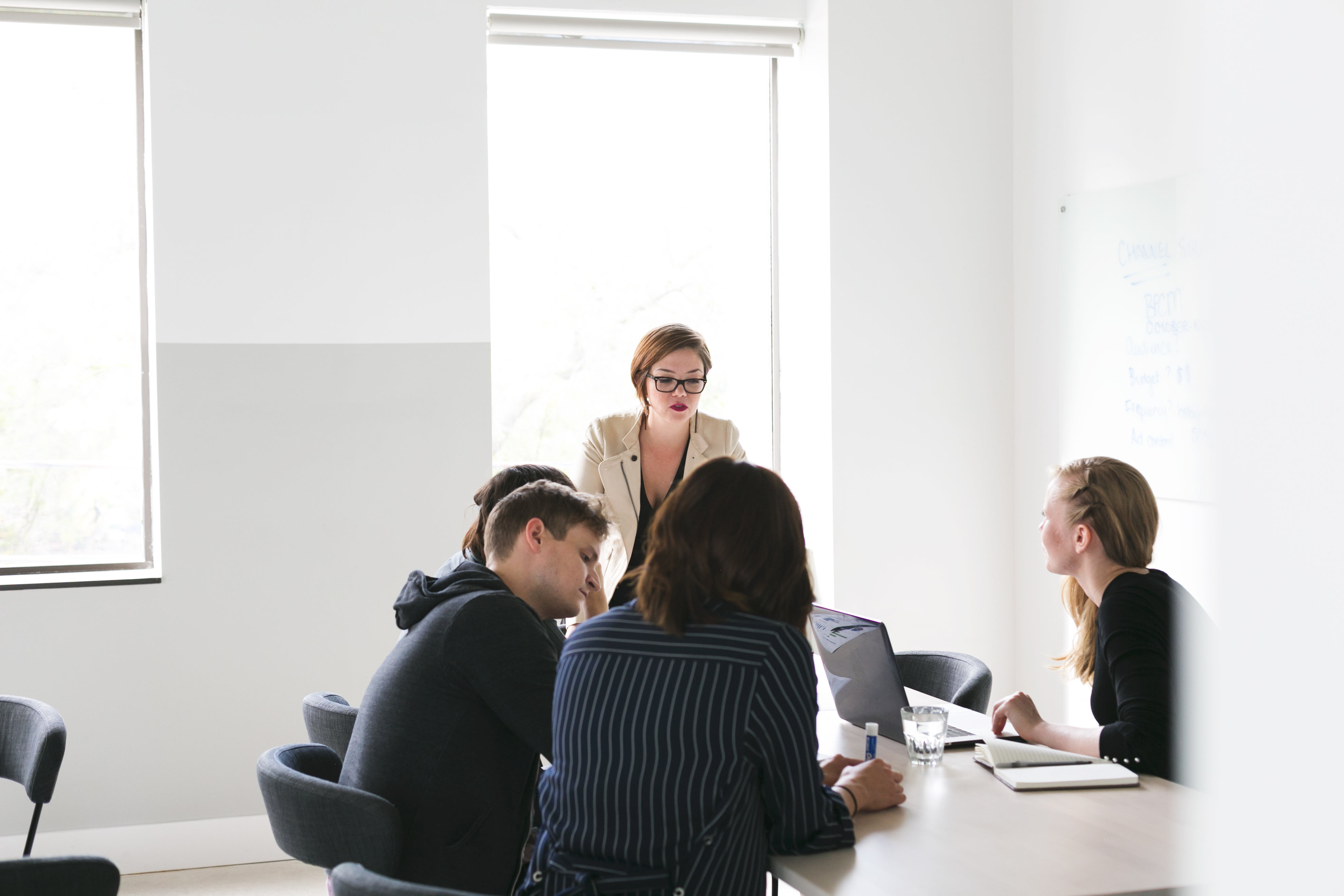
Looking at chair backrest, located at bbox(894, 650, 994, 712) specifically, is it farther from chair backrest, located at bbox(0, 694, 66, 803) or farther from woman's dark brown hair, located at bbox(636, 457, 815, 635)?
chair backrest, located at bbox(0, 694, 66, 803)

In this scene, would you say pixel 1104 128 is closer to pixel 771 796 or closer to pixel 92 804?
pixel 771 796

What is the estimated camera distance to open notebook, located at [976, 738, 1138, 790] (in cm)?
181

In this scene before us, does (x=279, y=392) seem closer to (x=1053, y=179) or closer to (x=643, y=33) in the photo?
(x=643, y=33)

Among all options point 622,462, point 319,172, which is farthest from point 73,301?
point 622,462

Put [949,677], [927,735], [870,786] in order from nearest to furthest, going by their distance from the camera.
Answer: [870,786]
[927,735]
[949,677]

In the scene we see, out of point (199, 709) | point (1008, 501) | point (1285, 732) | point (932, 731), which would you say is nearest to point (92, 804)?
point (199, 709)

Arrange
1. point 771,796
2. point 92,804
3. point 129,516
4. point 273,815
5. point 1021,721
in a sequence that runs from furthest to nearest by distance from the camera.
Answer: point 129,516, point 92,804, point 1021,721, point 273,815, point 771,796

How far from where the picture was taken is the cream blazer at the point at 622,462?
124 inches

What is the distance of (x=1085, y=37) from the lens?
373 cm

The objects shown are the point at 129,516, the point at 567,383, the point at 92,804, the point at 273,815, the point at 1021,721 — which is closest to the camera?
the point at 273,815

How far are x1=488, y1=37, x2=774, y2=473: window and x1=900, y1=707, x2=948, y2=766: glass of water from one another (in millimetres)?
2192

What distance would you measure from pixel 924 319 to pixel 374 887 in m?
3.18

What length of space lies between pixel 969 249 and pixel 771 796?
2.99 metres

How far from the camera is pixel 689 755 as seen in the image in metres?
1.44
